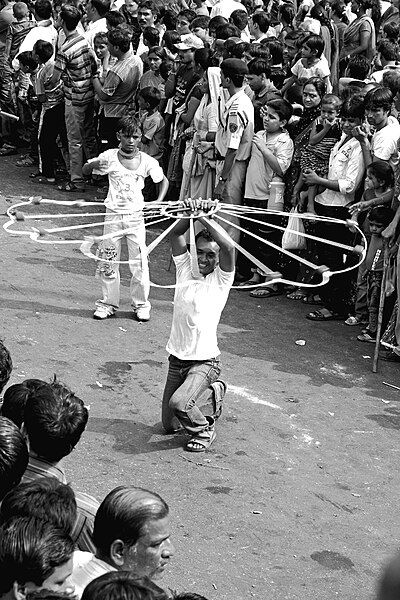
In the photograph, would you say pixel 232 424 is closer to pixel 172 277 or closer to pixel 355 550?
pixel 355 550

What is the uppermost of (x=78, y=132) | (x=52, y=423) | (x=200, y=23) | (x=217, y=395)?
(x=200, y=23)

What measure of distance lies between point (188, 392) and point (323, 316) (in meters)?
2.93

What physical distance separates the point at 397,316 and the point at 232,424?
2.01 metres

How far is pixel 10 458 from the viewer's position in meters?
3.75

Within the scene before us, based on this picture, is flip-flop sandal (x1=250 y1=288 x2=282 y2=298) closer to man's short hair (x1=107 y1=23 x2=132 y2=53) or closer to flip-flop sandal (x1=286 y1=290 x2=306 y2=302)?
flip-flop sandal (x1=286 y1=290 x2=306 y2=302)

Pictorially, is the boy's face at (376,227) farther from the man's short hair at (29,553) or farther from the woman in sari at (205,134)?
the man's short hair at (29,553)

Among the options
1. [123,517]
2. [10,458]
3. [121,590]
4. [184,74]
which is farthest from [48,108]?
[121,590]

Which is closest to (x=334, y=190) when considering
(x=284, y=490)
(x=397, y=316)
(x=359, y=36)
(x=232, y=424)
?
(x=397, y=316)

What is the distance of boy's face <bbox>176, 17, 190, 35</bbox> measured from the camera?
12441 millimetres

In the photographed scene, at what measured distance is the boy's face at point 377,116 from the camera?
8484 millimetres

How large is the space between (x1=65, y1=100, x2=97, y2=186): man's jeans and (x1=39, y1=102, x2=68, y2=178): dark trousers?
0.25 metres

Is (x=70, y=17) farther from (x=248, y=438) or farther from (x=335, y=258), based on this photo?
(x=248, y=438)

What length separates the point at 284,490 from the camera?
612 cm

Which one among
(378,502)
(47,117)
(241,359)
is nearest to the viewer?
(378,502)
